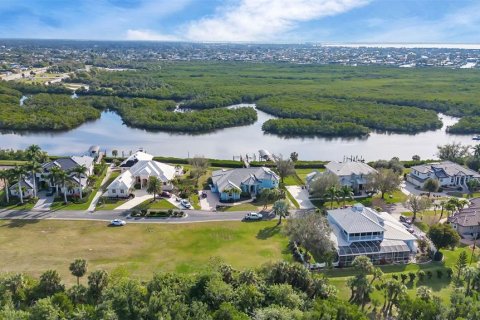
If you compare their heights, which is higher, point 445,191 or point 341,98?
point 341,98

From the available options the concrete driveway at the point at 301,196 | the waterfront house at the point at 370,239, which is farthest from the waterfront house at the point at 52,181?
the waterfront house at the point at 370,239

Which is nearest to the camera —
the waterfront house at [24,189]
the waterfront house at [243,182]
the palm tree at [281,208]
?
the palm tree at [281,208]

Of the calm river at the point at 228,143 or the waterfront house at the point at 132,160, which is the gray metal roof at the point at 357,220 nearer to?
the waterfront house at the point at 132,160

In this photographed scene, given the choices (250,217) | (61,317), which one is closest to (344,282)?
(250,217)

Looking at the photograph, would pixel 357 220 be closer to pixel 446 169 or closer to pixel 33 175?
pixel 446 169

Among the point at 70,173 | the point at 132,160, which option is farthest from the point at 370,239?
the point at 132,160

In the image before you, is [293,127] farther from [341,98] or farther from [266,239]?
[266,239]
